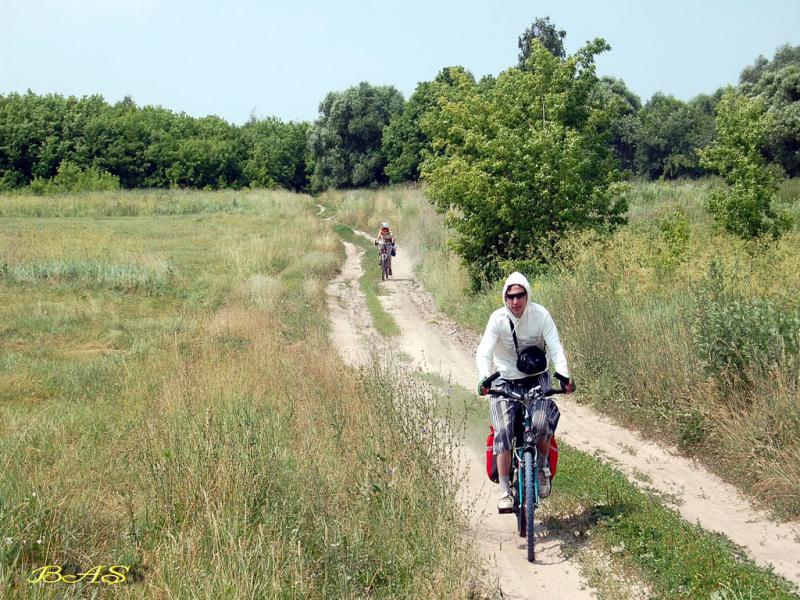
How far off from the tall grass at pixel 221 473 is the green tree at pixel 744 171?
35.1 feet

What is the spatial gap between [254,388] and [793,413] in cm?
588

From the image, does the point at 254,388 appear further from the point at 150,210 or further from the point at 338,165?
the point at 338,165

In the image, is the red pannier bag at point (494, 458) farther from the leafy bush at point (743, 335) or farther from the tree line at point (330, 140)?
the tree line at point (330, 140)

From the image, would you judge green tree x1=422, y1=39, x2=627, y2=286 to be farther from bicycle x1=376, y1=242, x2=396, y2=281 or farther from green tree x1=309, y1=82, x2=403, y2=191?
green tree x1=309, y1=82, x2=403, y2=191

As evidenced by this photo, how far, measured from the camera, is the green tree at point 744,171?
60.6 ft

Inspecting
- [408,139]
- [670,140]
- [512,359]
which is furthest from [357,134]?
[512,359]

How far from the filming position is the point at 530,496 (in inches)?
261

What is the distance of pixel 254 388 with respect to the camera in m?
9.55

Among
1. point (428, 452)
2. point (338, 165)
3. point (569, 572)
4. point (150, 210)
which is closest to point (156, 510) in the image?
point (428, 452)

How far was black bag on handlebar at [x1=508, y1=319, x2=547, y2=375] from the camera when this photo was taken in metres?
6.89

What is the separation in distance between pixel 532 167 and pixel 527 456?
38.5 feet

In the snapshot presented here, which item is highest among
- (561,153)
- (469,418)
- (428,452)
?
(561,153)

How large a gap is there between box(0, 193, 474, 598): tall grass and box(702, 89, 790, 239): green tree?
10701mm

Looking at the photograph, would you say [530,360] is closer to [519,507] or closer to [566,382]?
[566,382]
